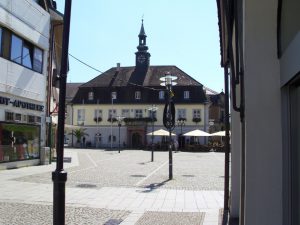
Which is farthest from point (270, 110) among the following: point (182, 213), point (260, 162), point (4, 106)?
point (4, 106)

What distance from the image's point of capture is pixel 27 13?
2291 centimetres

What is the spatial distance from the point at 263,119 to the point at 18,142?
19730 millimetres

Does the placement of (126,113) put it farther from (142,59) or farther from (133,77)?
(142,59)

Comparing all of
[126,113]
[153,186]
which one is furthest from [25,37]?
[126,113]

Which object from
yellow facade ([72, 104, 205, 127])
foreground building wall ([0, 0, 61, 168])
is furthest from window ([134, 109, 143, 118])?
→ foreground building wall ([0, 0, 61, 168])

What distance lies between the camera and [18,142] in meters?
22.6

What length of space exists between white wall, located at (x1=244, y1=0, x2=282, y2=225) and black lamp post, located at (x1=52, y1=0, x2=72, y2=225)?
6.40 feet

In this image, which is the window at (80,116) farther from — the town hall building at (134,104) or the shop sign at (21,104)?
the shop sign at (21,104)

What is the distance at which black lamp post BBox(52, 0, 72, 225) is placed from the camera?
5031 mm

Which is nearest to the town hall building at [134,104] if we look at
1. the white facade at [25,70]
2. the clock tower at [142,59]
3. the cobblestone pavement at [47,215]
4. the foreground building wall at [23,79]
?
the clock tower at [142,59]

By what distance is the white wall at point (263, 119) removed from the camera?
418cm

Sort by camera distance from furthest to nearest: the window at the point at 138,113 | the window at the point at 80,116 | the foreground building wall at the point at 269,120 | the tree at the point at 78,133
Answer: the window at the point at 80,116
the window at the point at 138,113
the tree at the point at 78,133
the foreground building wall at the point at 269,120

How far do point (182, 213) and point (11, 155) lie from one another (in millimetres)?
13466

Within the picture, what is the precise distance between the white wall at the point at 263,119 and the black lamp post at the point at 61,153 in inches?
76.8
